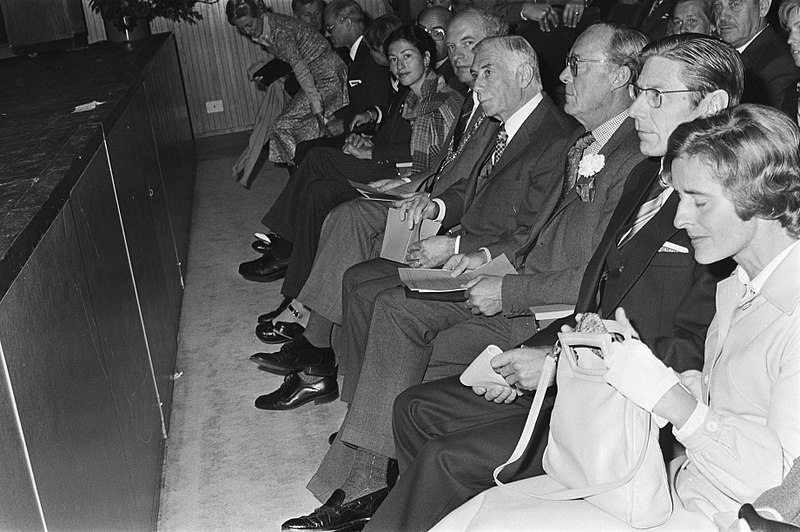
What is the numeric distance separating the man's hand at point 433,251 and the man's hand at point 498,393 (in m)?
0.90

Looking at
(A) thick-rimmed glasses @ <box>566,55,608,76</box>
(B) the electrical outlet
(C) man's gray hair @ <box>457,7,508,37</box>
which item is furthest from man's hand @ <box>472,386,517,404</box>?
(B) the electrical outlet

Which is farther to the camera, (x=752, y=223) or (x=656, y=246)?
(x=656, y=246)

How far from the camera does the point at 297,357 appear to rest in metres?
3.59

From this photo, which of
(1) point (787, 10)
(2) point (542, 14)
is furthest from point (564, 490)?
(2) point (542, 14)

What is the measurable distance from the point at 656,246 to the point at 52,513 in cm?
139

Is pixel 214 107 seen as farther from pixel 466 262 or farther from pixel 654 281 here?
pixel 654 281

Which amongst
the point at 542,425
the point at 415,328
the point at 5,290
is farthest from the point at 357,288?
the point at 5,290

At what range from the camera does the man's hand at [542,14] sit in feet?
16.1

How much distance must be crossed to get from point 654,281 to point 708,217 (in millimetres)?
566

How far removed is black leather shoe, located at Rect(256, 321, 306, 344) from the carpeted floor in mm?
44

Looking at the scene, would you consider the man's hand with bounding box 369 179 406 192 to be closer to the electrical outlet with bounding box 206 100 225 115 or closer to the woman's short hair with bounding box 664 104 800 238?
the woman's short hair with bounding box 664 104 800 238

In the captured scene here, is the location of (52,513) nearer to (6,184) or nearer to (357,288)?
(6,184)

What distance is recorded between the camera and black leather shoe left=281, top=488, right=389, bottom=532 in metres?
2.62

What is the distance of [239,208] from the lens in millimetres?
6270
